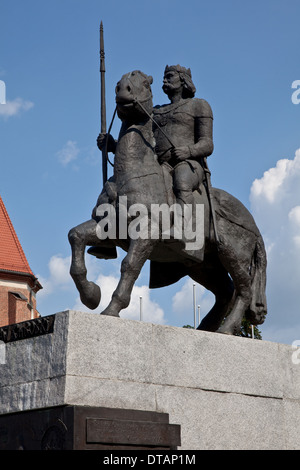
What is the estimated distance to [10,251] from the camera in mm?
41781

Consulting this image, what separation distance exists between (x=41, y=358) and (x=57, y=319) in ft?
1.34

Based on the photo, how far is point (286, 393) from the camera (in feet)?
32.1

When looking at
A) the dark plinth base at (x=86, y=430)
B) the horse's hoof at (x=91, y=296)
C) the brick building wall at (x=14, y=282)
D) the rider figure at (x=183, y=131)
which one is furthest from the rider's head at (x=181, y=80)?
the brick building wall at (x=14, y=282)

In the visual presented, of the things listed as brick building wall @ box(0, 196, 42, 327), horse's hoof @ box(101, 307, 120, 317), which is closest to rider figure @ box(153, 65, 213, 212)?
horse's hoof @ box(101, 307, 120, 317)

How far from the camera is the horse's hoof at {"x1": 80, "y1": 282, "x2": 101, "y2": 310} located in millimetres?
9102

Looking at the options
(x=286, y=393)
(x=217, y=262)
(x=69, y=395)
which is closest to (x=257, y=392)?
(x=286, y=393)

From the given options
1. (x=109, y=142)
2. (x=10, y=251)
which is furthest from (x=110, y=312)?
(x=10, y=251)

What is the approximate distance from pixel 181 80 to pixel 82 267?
118 inches

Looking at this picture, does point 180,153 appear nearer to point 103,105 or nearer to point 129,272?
point 103,105

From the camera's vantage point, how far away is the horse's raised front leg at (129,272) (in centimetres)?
880

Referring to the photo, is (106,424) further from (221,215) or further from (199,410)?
(221,215)

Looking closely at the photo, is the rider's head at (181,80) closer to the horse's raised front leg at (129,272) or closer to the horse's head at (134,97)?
the horse's head at (134,97)

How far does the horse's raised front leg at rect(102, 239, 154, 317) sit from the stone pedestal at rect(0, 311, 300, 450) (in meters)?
0.37

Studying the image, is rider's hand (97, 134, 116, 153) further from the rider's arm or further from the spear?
the rider's arm
